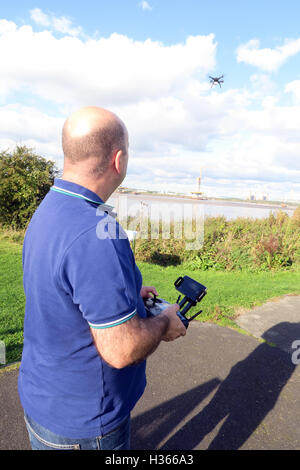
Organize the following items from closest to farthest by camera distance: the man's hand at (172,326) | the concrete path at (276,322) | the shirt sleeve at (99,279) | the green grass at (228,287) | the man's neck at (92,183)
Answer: the shirt sleeve at (99,279) < the man's neck at (92,183) < the man's hand at (172,326) < the concrete path at (276,322) < the green grass at (228,287)

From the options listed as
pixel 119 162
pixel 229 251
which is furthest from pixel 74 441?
pixel 229 251

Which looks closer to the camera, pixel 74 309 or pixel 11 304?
pixel 74 309

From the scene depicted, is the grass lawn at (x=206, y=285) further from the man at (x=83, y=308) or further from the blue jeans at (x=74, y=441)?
the man at (x=83, y=308)

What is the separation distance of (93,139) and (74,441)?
49.3 inches

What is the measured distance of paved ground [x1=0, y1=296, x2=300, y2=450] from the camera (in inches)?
102

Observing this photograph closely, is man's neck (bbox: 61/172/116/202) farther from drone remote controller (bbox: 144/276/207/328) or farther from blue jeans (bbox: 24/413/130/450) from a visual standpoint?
blue jeans (bbox: 24/413/130/450)

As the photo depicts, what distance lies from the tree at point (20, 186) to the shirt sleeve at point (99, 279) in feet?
35.6

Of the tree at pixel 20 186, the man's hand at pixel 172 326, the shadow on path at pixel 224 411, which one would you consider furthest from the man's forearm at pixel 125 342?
the tree at pixel 20 186

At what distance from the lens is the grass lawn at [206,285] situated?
425cm

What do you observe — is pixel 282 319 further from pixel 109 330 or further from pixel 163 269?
pixel 109 330

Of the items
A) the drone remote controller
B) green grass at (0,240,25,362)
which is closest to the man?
the drone remote controller

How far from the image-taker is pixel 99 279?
1032 millimetres

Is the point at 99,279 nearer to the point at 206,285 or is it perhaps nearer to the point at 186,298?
the point at 186,298

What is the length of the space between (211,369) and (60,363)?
285cm
